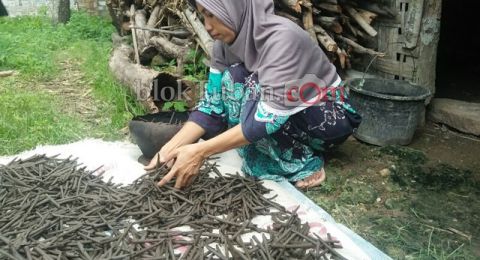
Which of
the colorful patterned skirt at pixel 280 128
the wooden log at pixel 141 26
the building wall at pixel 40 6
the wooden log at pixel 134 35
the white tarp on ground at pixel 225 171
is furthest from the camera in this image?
the building wall at pixel 40 6

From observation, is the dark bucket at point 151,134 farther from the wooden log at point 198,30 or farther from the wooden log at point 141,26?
the wooden log at point 141,26

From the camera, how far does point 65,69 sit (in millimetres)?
6805

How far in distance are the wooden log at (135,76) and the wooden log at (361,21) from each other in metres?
2.15

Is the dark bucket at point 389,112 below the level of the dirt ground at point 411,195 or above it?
Answer: above

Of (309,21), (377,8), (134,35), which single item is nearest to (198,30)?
(134,35)

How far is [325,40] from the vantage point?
4512 mm

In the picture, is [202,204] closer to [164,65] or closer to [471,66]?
[164,65]

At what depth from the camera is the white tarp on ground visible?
262 cm

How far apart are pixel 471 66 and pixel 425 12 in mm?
3067

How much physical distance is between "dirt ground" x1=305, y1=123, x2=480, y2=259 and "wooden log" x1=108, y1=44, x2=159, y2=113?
1.81m

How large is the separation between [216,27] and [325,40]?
1.84 meters

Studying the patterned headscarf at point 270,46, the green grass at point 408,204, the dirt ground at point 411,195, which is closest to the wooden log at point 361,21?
the dirt ground at point 411,195

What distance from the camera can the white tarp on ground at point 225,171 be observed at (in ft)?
8.61

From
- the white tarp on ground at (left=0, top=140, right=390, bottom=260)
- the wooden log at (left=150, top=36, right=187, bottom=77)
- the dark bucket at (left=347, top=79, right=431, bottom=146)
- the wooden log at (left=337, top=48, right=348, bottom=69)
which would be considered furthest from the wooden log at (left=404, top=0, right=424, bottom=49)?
the wooden log at (left=150, top=36, right=187, bottom=77)
